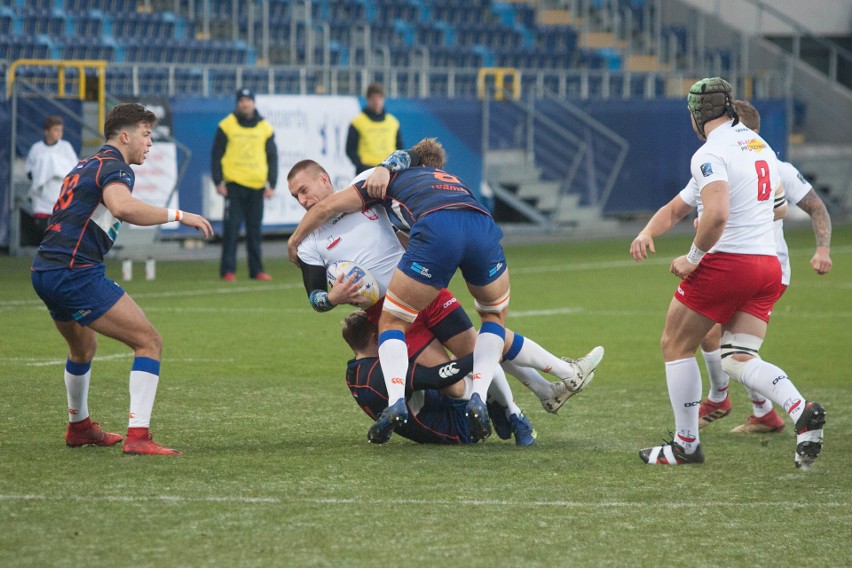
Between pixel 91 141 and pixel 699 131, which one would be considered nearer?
pixel 699 131

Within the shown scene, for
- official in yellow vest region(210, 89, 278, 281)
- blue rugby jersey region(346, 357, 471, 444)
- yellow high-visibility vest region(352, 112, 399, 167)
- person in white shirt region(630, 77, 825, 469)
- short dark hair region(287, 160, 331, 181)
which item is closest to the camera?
person in white shirt region(630, 77, 825, 469)

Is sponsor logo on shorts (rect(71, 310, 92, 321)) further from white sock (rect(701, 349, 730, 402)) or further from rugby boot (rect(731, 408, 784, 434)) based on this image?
rugby boot (rect(731, 408, 784, 434))

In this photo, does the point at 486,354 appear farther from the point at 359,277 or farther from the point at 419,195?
the point at 419,195

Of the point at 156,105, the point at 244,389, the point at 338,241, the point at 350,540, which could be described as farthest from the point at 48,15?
the point at 350,540

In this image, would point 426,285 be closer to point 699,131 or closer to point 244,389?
point 699,131

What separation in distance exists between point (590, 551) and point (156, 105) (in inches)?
631

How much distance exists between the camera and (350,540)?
5133mm

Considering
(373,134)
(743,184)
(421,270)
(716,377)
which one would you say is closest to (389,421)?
(421,270)

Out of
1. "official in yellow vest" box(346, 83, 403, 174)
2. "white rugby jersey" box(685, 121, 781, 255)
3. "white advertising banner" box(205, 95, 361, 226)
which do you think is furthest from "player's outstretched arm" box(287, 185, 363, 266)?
"white advertising banner" box(205, 95, 361, 226)

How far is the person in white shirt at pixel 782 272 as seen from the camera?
7.47 metres

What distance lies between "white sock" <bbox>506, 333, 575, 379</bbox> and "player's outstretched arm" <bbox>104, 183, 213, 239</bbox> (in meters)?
1.82

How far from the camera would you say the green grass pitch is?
5.05 m

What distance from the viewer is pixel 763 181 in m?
6.62

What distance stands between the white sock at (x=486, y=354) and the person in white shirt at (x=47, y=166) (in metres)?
11.5
